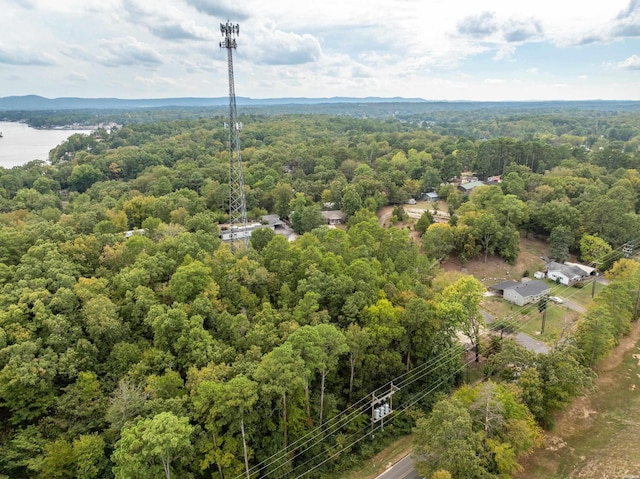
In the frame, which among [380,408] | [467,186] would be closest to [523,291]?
[380,408]

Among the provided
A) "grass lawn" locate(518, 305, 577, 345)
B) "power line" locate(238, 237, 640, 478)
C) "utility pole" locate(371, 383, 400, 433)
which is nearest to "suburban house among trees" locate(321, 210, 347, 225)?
"grass lawn" locate(518, 305, 577, 345)

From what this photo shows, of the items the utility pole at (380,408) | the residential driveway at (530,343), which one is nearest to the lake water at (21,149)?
the utility pole at (380,408)

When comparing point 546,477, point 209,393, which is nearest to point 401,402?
point 546,477

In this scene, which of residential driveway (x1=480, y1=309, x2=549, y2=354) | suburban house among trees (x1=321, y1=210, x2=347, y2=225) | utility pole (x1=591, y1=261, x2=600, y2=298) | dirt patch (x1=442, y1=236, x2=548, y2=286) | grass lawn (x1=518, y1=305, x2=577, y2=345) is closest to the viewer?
residential driveway (x1=480, y1=309, x2=549, y2=354)

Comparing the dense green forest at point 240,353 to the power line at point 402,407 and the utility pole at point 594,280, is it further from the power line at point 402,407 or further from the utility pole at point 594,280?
the utility pole at point 594,280

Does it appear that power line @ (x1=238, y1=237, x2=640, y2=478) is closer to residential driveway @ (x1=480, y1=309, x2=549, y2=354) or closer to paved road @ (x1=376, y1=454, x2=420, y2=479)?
paved road @ (x1=376, y1=454, x2=420, y2=479)

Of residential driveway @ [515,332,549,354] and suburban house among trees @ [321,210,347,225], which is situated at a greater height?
suburban house among trees @ [321,210,347,225]
